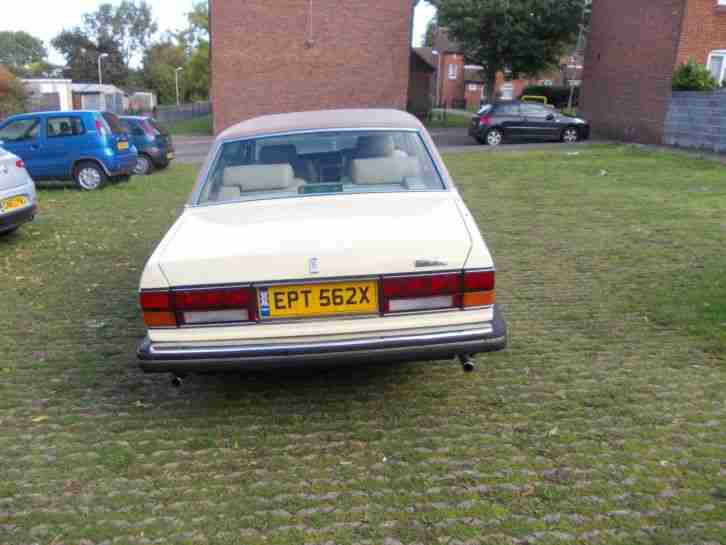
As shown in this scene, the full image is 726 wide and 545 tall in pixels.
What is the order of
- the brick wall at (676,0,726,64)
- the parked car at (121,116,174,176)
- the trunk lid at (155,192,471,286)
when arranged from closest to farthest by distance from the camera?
the trunk lid at (155,192,471,286)
the parked car at (121,116,174,176)
the brick wall at (676,0,726,64)

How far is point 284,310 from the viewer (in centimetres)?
314

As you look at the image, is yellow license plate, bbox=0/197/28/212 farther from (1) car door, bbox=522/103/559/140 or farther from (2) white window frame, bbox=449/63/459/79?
(2) white window frame, bbox=449/63/459/79

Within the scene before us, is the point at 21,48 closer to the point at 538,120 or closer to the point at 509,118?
the point at 509,118

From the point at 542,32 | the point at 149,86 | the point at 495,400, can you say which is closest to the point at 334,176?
the point at 495,400

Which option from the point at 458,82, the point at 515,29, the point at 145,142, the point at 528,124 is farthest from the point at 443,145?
the point at 458,82

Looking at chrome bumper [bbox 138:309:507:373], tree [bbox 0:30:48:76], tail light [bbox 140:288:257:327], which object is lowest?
chrome bumper [bbox 138:309:507:373]

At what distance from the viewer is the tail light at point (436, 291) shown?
10.3 ft

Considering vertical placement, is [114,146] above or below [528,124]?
below

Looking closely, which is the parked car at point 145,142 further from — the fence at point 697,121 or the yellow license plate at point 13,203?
the fence at point 697,121

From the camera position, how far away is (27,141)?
13.0 m

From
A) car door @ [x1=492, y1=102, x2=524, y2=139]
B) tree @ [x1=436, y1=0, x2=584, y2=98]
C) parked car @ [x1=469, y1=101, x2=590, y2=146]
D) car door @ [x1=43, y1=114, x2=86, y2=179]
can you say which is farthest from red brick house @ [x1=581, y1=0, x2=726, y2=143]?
car door @ [x1=43, y1=114, x2=86, y2=179]

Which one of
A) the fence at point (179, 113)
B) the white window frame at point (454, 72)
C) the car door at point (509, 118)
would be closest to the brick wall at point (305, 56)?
the car door at point (509, 118)

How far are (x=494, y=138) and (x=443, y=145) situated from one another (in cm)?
211

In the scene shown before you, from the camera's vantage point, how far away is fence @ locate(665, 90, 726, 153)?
16375 millimetres
